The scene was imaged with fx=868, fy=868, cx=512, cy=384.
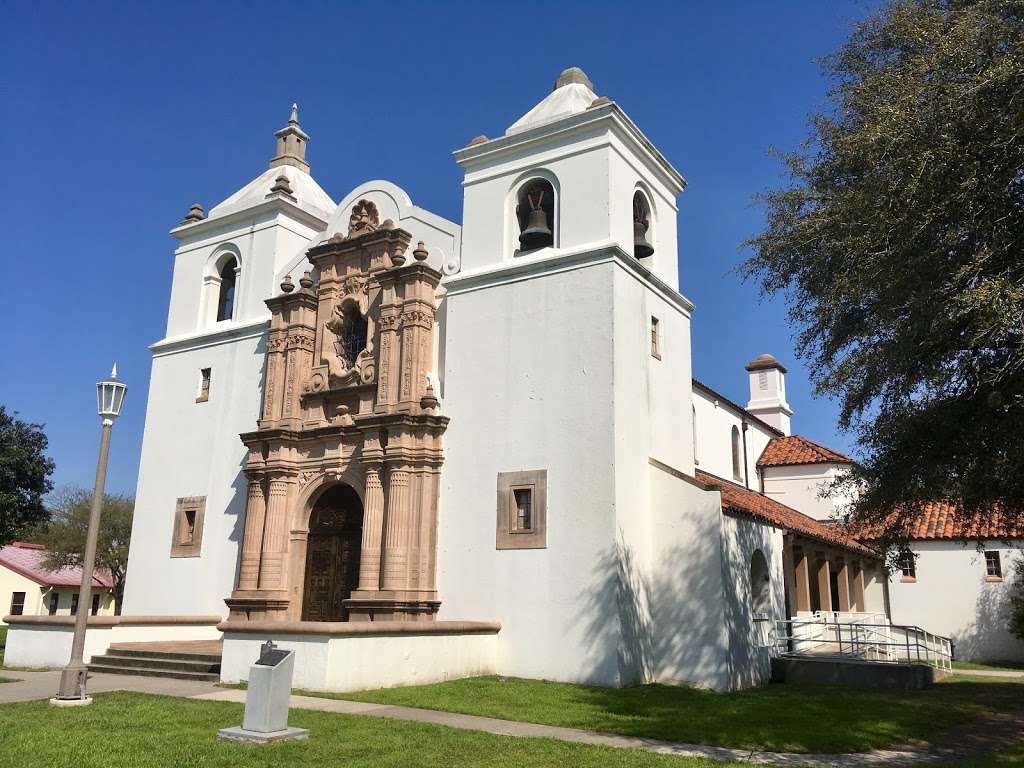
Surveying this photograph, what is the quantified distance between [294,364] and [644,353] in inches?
318

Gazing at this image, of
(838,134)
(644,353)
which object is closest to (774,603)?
(644,353)

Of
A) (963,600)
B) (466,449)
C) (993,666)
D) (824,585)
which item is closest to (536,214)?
(466,449)

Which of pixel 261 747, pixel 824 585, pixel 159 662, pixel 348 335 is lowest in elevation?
pixel 261 747

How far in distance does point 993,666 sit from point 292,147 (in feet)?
82.9

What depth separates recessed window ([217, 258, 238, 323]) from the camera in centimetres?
2378

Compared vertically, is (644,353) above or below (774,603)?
above

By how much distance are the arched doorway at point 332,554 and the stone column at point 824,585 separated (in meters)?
13.7

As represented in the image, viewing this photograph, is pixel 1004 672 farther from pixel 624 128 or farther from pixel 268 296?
pixel 268 296

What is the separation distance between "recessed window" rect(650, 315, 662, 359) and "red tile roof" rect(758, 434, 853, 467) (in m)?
13.7

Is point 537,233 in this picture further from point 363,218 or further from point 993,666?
point 993,666

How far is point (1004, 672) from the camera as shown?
22547 millimetres

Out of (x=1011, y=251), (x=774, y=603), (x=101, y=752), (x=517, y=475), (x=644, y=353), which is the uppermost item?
(x=644, y=353)

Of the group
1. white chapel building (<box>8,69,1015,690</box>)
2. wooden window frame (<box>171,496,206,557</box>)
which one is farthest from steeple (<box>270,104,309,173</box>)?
wooden window frame (<box>171,496,206,557</box>)

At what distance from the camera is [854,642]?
58.4ft
